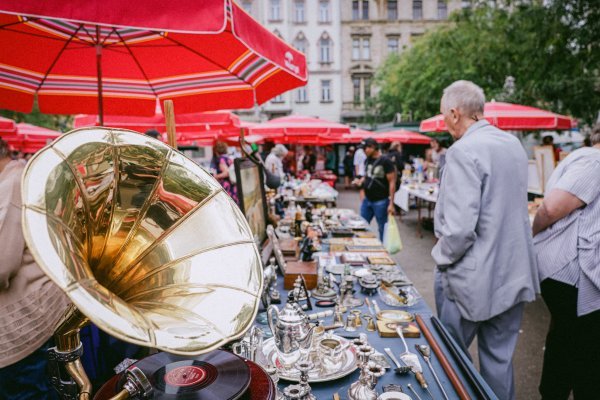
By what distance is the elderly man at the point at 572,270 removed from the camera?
235 centimetres

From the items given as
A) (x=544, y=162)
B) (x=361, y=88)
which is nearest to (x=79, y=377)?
(x=544, y=162)

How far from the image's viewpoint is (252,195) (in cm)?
286

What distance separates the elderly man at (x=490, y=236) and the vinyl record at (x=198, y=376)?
154 centimetres

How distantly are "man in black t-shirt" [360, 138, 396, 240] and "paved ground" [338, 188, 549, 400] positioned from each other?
0.89 metres

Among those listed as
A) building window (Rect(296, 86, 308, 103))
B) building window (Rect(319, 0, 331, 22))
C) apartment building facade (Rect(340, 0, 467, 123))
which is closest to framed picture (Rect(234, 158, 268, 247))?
building window (Rect(296, 86, 308, 103))

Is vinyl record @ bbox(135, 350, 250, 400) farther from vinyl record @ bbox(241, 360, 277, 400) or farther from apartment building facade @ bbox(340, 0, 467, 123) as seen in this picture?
apartment building facade @ bbox(340, 0, 467, 123)

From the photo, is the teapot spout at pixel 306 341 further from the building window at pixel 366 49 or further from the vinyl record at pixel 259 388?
the building window at pixel 366 49

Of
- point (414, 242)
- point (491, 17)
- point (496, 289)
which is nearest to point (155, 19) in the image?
point (496, 289)

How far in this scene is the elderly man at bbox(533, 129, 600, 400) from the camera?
2346 mm

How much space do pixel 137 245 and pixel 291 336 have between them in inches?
28.0

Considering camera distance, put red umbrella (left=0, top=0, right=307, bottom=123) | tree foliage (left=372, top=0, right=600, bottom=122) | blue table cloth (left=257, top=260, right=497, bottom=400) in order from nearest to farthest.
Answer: red umbrella (left=0, top=0, right=307, bottom=123) < blue table cloth (left=257, top=260, right=497, bottom=400) < tree foliage (left=372, top=0, right=600, bottom=122)

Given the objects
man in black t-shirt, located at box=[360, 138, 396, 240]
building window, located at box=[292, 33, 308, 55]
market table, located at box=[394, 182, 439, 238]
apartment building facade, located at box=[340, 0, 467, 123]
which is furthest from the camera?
apartment building facade, located at box=[340, 0, 467, 123]

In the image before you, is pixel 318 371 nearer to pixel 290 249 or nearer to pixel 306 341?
pixel 306 341

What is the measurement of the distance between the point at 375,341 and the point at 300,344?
1.74ft
